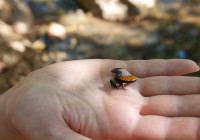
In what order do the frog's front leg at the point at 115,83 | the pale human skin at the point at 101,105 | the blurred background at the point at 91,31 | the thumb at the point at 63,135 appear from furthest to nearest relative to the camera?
1. the blurred background at the point at 91,31
2. the frog's front leg at the point at 115,83
3. the pale human skin at the point at 101,105
4. the thumb at the point at 63,135

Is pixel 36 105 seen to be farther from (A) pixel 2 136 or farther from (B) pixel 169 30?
(B) pixel 169 30

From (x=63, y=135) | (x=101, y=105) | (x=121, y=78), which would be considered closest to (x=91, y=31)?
(x=121, y=78)

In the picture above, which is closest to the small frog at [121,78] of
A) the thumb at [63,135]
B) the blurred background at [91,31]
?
the thumb at [63,135]

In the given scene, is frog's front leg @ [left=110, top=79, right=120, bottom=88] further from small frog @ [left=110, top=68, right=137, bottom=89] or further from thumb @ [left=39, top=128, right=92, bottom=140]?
thumb @ [left=39, top=128, right=92, bottom=140]

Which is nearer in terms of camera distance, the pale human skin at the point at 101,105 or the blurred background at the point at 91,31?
the pale human skin at the point at 101,105

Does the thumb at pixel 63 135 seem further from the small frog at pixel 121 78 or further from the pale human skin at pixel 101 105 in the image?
the small frog at pixel 121 78

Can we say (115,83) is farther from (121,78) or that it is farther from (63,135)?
(63,135)

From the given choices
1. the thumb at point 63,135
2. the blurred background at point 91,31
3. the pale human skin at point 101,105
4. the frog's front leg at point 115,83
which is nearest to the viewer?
the thumb at point 63,135

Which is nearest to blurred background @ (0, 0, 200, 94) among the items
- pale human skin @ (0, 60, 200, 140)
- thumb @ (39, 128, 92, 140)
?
pale human skin @ (0, 60, 200, 140)
